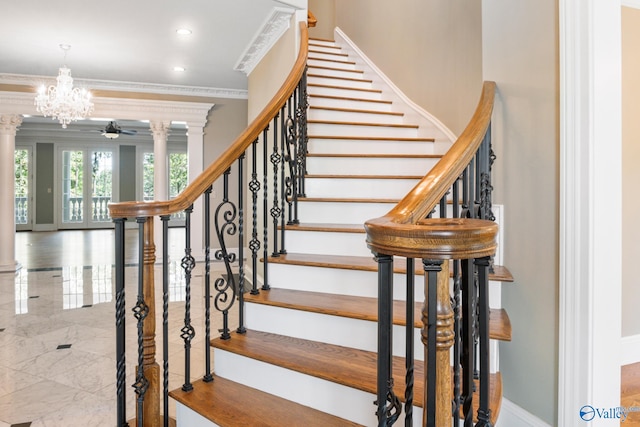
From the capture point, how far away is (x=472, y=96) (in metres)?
3.21

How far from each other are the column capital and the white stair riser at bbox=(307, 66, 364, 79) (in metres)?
4.66

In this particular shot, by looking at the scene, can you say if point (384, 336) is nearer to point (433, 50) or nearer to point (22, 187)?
point (433, 50)

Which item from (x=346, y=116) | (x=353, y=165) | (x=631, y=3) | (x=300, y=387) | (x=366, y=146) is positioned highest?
(x=631, y=3)

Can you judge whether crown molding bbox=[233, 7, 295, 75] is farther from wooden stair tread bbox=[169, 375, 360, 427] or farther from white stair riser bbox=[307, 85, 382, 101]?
wooden stair tread bbox=[169, 375, 360, 427]

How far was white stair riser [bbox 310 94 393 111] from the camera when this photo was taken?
4191 millimetres

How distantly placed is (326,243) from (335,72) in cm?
311

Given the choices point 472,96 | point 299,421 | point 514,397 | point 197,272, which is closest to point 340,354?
point 299,421

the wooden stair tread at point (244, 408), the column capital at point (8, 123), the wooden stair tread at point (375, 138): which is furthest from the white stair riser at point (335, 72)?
the column capital at point (8, 123)

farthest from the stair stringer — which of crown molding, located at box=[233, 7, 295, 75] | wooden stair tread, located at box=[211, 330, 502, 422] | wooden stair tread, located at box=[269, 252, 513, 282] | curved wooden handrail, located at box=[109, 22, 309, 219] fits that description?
wooden stair tread, located at box=[211, 330, 502, 422]

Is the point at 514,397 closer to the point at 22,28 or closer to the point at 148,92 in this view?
the point at 22,28

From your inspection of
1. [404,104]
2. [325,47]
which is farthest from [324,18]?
[404,104]

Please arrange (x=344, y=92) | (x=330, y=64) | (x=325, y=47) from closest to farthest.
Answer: (x=344, y=92) < (x=330, y=64) < (x=325, y=47)

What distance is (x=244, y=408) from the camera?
1714 mm

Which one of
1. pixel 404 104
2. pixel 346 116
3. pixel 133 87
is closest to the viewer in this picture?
pixel 346 116
